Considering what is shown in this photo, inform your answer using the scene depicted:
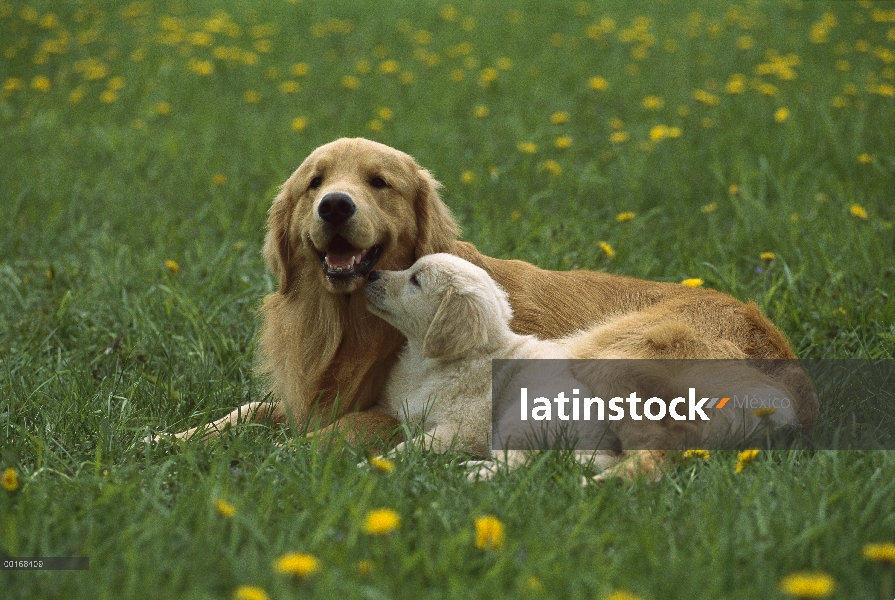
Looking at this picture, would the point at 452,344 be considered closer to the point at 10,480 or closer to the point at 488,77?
the point at 10,480

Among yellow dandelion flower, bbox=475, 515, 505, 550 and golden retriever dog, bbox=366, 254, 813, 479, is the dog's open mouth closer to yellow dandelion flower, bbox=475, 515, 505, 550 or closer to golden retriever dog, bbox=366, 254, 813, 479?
golden retriever dog, bbox=366, 254, 813, 479

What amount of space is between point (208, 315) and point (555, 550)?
2.41 meters

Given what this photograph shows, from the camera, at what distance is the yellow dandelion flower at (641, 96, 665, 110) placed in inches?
255

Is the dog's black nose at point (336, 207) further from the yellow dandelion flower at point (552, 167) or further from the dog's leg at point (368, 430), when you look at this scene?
the yellow dandelion flower at point (552, 167)

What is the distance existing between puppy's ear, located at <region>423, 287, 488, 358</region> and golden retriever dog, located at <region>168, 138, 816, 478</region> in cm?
34

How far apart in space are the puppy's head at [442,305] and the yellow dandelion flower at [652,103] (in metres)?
3.86

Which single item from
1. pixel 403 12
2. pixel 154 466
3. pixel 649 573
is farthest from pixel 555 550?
pixel 403 12

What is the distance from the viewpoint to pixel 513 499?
2305 millimetres

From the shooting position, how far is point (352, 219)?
2938 mm

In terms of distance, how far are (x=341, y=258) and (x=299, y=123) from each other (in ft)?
11.3

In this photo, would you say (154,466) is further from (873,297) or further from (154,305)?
(873,297)

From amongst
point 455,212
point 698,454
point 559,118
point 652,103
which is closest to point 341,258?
point 698,454

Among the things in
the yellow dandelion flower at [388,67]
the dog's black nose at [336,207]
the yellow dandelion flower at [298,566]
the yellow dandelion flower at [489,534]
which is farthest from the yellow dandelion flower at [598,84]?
the yellow dandelion flower at [298,566]

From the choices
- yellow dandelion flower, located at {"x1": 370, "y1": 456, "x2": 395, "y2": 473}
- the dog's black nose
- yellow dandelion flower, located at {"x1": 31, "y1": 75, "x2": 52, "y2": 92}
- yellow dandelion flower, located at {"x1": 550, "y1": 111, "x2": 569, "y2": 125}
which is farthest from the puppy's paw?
yellow dandelion flower, located at {"x1": 31, "y1": 75, "x2": 52, "y2": 92}
